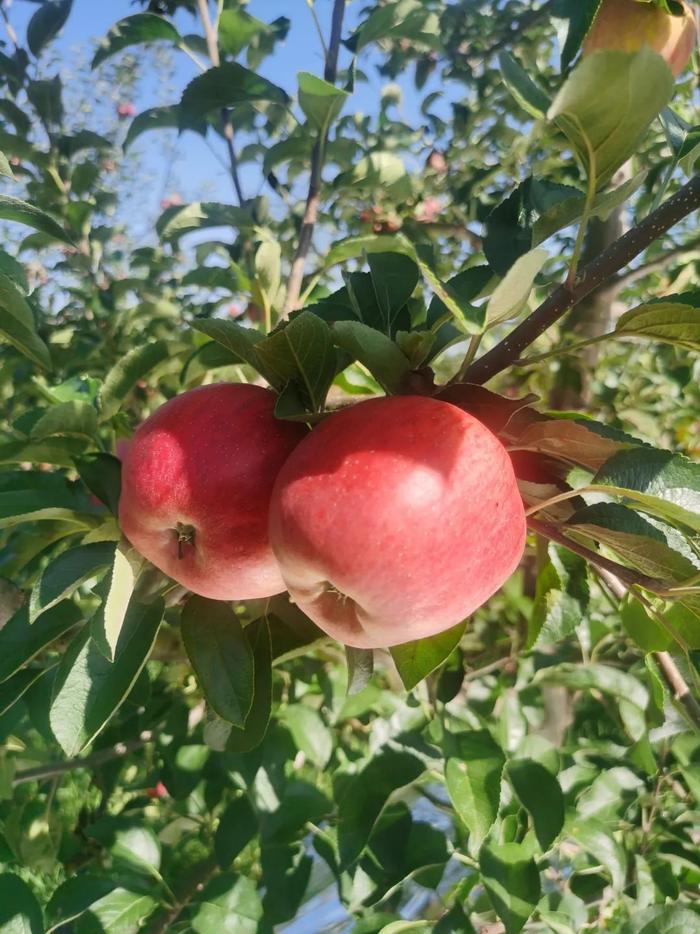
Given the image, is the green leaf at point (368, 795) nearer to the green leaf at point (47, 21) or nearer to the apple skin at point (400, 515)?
the apple skin at point (400, 515)

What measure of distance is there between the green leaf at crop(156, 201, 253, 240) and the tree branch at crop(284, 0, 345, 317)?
0.08 meters

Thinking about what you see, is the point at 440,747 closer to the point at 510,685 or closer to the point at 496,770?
the point at 496,770

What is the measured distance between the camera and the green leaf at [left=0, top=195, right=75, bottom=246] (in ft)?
1.68

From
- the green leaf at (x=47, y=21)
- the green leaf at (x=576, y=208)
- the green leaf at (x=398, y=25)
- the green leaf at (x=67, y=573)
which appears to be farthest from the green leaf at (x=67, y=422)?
the green leaf at (x=47, y=21)

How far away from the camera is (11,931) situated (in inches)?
30.4

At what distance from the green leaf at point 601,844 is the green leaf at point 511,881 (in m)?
0.10

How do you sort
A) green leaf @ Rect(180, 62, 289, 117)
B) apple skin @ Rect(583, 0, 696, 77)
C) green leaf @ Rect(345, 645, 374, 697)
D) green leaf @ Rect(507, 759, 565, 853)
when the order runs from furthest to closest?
1. green leaf @ Rect(180, 62, 289, 117)
2. apple skin @ Rect(583, 0, 696, 77)
3. green leaf @ Rect(507, 759, 565, 853)
4. green leaf @ Rect(345, 645, 374, 697)

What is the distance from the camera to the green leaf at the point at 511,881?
2.27 ft

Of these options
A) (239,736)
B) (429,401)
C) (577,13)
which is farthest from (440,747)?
(577,13)

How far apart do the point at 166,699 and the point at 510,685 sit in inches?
21.5

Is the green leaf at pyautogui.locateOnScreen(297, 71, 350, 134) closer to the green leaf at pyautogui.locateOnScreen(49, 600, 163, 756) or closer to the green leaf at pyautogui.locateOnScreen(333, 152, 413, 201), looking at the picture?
the green leaf at pyautogui.locateOnScreen(333, 152, 413, 201)

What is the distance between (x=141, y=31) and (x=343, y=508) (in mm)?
917

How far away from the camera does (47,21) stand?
1194 millimetres

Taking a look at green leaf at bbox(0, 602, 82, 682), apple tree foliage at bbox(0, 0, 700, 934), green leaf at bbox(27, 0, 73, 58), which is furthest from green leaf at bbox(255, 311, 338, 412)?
green leaf at bbox(27, 0, 73, 58)
